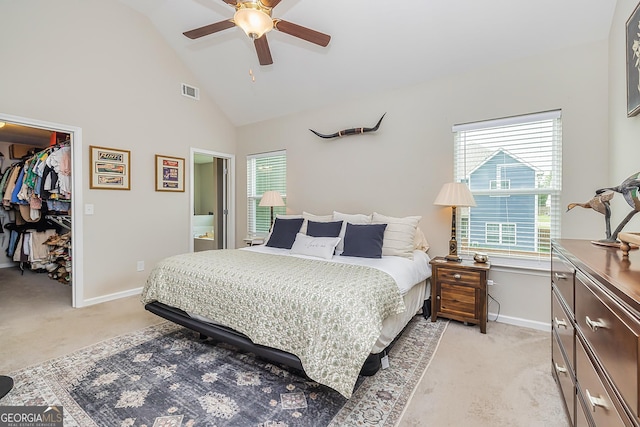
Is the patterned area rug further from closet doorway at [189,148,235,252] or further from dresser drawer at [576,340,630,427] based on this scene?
closet doorway at [189,148,235,252]

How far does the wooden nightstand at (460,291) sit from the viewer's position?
2.73 metres

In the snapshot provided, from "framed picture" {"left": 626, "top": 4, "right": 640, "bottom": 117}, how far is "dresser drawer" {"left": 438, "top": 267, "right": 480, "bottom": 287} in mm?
1619

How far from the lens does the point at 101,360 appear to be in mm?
2230

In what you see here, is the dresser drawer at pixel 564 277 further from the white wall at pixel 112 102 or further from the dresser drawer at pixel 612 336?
the white wall at pixel 112 102

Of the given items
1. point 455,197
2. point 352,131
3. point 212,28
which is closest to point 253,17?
point 212,28

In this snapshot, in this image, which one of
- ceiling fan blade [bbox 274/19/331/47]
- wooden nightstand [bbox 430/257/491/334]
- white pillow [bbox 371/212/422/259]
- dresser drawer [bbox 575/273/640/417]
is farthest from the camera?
white pillow [bbox 371/212/422/259]

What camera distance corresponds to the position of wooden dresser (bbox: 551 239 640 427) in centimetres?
80

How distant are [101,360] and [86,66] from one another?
330 cm

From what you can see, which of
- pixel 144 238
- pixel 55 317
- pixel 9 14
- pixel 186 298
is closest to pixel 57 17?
pixel 9 14

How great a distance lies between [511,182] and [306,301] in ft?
8.26

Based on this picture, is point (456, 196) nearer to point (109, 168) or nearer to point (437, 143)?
point (437, 143)

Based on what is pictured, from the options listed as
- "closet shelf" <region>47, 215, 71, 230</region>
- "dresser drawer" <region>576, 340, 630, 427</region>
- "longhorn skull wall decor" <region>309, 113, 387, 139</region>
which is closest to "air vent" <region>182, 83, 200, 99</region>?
"longhorn skull wall decor" <region>309, 113, 387, 139</region>

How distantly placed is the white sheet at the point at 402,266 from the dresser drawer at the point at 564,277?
967 millimetres

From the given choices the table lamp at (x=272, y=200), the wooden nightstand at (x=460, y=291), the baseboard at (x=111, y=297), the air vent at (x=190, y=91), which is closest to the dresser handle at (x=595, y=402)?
A: the wooden nightstand at (x=460, y=291)
